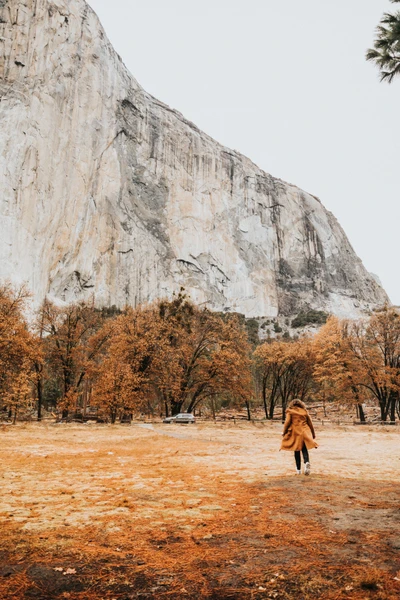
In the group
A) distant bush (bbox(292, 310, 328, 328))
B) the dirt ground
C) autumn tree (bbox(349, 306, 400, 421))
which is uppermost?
distant bush (bbox(292, 310, 328, 328))

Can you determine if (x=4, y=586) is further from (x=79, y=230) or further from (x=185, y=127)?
(x=185, y=127)

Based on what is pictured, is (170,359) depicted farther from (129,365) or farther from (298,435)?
(298,435)

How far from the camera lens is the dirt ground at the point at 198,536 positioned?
9.29 feet

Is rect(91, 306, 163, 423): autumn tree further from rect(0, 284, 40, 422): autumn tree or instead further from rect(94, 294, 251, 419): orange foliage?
rect(0, 284, 40, 422): autumn tree

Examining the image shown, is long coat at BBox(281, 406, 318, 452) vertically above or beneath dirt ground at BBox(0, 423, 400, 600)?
above

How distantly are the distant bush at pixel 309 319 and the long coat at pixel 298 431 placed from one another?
103378 mm

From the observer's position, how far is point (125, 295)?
3735 inches

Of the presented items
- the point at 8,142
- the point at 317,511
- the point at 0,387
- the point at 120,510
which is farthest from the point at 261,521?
the point at 8,142

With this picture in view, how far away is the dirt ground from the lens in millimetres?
2832

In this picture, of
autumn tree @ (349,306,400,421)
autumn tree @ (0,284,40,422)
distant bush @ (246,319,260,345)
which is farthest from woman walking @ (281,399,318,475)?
distant bush @ (246,319,260,345)

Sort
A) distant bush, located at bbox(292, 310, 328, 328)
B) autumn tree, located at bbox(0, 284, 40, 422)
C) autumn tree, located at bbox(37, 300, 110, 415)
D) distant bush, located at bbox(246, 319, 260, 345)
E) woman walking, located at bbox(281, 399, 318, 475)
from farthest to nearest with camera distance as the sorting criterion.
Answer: distant bush, located at bbox(292, 310, 328, 328) < distant bush, located at bbox(246, 319, 260, 345) < autumn tree, located at bbox(37, 300, 110, 415) < autumn tree, located at bbox(0, 284, 40, 422) < woman walking, located at bbox(281, 399, 318, 475)

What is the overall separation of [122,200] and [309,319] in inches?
2229

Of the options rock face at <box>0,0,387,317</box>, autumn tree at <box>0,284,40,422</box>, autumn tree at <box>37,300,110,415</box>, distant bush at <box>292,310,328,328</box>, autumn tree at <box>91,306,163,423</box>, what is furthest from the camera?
distant bush at <box>292,310,328,328</box>

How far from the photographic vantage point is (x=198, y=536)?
3.92 meters
